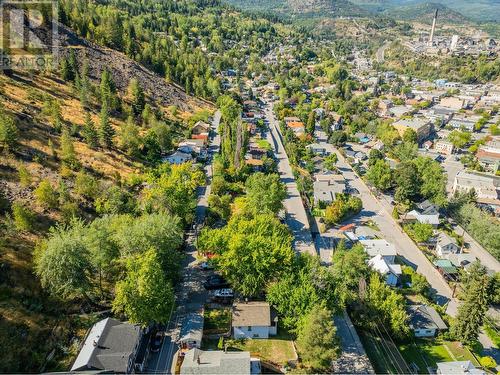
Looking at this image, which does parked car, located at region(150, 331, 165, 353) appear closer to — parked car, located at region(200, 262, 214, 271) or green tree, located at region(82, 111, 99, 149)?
parked car, located at region(200, 262, 214, 271)

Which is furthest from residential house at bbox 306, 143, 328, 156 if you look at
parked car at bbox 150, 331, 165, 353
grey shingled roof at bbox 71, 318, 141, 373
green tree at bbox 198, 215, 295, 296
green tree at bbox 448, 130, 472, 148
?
grey shingled roof at bbox 71, 318, 141, 373

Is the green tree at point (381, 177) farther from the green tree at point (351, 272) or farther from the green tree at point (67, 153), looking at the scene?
the green tree at point (67, 153)

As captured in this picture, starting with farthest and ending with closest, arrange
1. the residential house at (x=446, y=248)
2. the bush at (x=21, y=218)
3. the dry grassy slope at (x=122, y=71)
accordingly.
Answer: the dry grassy slope at (x=122, y=71), the residential house at (x=446, y=248), the bush at (x=21, y=218)

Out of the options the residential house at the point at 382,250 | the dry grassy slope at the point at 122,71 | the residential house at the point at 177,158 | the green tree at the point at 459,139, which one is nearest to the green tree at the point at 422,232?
the residential house at the point at 382,250

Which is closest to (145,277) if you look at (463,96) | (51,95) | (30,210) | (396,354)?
(30,210)

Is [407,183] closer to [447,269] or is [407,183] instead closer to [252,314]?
[447,269]

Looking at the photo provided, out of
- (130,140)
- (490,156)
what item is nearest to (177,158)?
(130,140)

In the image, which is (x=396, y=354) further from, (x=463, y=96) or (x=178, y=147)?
(x=463, y=96)
